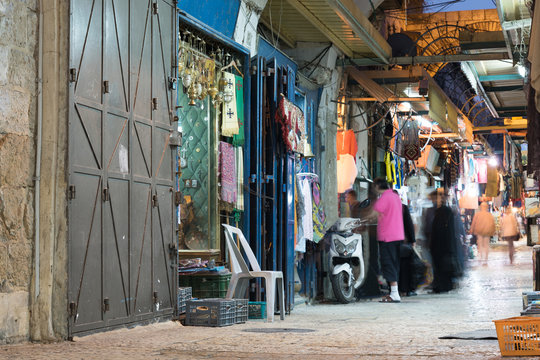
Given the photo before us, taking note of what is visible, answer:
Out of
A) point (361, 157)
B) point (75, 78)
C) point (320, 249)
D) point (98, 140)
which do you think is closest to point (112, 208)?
point (98, 140)

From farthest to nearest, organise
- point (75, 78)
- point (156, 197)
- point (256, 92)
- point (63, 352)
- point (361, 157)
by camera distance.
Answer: point (361, 157) → point (256, 92) → point (156, 197) → point (75, 78) → point (63, 352)

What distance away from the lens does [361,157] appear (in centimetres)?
1670

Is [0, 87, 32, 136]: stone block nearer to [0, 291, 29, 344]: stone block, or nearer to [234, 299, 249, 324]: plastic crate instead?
[0, 291, 29, 344]: stone block

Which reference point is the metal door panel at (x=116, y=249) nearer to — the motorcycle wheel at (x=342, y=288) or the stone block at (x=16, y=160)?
the stone block at (x=16, y=160)

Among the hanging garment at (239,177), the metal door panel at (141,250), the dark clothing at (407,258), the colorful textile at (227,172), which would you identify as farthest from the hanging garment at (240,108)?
the dark clothing at (407,258)

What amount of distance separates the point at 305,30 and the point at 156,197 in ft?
21.0

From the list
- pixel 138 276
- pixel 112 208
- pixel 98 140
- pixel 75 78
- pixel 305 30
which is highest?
pixel 305 30

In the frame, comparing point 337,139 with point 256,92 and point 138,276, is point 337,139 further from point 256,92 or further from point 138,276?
point 138,276

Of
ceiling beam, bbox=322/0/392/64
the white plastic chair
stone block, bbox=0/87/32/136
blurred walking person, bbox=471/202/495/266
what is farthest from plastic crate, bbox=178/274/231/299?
blurred walking person, bbox=471/202/495/266

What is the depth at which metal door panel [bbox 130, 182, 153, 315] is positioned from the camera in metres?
7.37

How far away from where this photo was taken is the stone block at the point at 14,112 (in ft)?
19.6

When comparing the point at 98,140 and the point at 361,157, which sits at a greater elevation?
the point at 361,157

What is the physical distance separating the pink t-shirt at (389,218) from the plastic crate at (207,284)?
4.56 meters

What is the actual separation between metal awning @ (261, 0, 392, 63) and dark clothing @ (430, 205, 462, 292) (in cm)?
321
